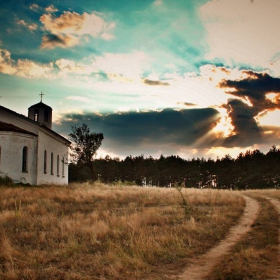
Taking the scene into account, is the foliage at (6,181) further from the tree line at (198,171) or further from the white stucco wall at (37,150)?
the tree line at (198,171)

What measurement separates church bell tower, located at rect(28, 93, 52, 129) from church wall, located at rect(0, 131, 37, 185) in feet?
39.1

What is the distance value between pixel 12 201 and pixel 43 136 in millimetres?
16653

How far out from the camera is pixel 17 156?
29.4 m

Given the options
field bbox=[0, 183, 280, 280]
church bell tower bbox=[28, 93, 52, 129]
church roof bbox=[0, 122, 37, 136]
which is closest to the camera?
field bbox=[0, 183, 280, 280]

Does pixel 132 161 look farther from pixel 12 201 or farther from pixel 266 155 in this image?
pixel 12 201

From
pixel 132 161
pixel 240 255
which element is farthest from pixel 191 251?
pixel 132 161

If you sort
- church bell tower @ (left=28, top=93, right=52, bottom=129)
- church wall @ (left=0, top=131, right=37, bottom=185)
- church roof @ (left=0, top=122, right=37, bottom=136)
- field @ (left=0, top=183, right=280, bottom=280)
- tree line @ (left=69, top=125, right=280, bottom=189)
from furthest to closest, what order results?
tree line @ (left=69, top=125, right=280, bottom=189), church bell tower @ (left=28, top=93, right=52, bottom=129), church roof @ (left=0, top=122, right=37, bottom=136), church wall @ (left=0, top=131, right=37, bottom=185), field @ (left=0, top=183, right=280, bottom=280)

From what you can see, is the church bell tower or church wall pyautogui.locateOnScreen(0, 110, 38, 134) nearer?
church wall pyautogui.locateOnScreen(0, 110, 38, 134)

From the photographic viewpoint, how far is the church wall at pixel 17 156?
28.6m

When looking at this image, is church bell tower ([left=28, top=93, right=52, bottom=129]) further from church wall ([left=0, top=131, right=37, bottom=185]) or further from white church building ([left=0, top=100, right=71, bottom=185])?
church wall ([left=0, top=131, right=37, bottom=185])

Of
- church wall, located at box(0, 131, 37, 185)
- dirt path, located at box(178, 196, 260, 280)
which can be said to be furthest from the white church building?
dirt path, located at box(178, 196, 260, 280)

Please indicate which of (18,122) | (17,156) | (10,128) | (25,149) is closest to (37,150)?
(25,149)

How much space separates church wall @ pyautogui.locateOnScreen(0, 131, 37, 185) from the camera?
28578mm

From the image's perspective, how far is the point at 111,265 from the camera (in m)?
7.12
